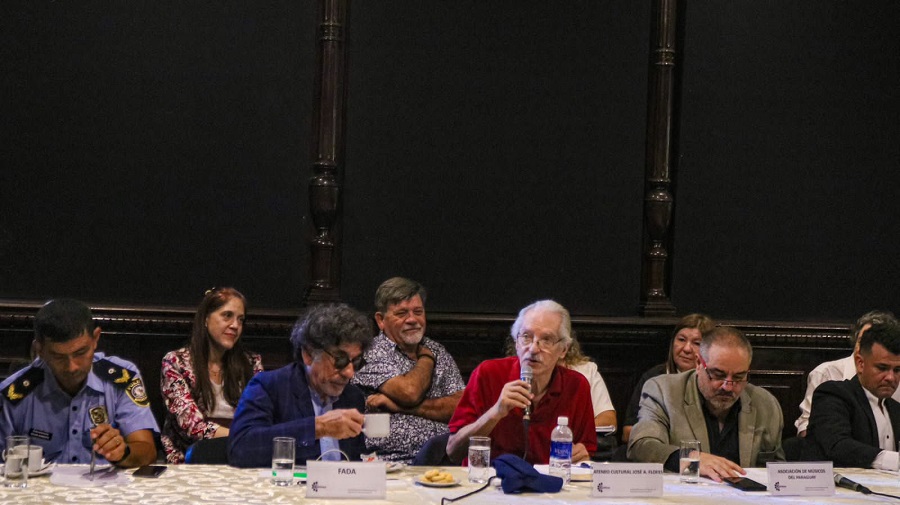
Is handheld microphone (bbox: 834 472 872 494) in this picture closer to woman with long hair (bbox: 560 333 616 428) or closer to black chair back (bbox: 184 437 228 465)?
woman with long hair (bbox: 560 333 616 428)

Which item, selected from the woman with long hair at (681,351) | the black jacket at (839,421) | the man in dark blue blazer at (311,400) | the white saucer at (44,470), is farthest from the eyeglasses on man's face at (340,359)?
the woman with long hair at (681,351)

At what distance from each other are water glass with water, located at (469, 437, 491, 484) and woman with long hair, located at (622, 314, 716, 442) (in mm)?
2152

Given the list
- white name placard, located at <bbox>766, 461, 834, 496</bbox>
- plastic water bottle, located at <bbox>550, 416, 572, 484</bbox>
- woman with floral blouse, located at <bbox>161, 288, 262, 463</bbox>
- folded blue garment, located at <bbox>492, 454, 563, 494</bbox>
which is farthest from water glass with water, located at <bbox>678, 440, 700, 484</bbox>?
woman with floral blouse, located at <bbox>161, 288, 262, 463</bbox>

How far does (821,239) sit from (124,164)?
12.1ft

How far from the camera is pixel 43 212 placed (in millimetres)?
Answer: 5062

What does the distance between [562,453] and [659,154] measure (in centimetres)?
277

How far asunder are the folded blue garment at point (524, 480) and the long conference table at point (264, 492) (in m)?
0.02

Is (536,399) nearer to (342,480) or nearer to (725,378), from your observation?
(725,378)

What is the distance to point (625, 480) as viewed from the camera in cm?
288

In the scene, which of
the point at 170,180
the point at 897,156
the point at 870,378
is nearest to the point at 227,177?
the point at 170,180

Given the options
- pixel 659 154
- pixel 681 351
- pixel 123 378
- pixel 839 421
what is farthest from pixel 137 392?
pixel 659 154

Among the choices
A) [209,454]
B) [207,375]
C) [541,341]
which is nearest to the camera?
[209,454]

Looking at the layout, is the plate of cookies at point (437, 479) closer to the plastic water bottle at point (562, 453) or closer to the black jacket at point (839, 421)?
the plastic water bottle at point (562, 453)

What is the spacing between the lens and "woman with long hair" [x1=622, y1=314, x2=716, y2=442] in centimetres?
505
